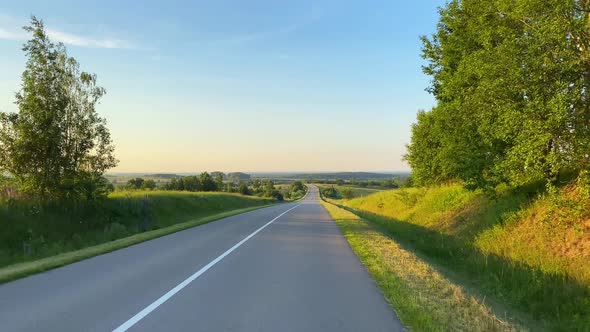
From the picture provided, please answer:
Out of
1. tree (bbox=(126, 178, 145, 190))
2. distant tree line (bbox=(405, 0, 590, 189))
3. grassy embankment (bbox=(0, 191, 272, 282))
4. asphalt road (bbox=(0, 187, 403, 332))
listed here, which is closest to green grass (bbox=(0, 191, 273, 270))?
grassy embankment (bbox=(0, 191, 272, 282))

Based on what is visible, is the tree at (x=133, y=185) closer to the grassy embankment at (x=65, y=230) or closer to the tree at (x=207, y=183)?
the grassy embankment at (x=65, y=230)

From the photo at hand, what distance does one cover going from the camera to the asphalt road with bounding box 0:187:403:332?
5535 mm

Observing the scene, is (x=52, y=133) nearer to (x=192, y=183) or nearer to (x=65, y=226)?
(x=65, y=226)

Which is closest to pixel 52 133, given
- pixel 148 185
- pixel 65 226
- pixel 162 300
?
pixel 65 226

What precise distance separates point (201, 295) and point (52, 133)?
16.8 metres

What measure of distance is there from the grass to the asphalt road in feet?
0.89

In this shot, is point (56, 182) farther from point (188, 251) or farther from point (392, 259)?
point (392, 259)

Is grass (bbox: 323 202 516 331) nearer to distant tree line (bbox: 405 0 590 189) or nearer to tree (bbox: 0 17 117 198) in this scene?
distant tree line (bbox: 405 0 590 189)

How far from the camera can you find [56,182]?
2019 centimetres

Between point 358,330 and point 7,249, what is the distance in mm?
15792

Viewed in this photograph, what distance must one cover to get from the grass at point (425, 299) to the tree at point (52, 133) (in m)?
16.5

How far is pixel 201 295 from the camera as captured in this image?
6980 mm

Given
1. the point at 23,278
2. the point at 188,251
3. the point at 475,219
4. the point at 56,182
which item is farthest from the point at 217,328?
the point at 56,182

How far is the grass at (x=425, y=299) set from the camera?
5562 millimetres
